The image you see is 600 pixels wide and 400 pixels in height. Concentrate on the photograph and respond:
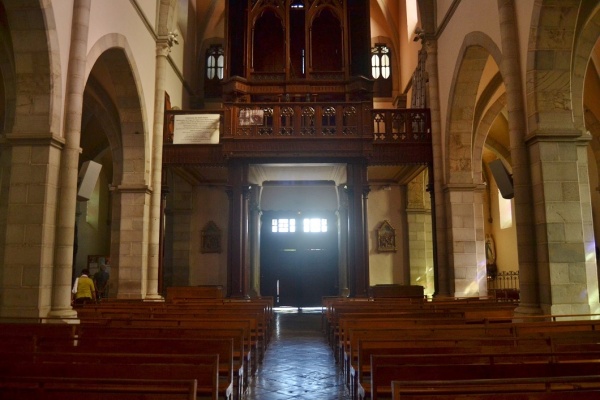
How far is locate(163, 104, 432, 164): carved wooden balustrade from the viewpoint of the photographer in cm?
1335

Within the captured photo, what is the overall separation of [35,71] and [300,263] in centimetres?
1330

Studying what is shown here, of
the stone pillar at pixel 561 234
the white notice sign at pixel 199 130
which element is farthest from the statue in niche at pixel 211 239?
the stone pillar at pixel 561 234

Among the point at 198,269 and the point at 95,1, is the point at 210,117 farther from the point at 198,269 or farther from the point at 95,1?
the point at 198,269

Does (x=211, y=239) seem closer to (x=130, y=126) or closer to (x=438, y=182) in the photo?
(x=130, y=126)

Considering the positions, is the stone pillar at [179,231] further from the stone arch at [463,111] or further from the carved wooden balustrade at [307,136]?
the stone arch at [463,111]

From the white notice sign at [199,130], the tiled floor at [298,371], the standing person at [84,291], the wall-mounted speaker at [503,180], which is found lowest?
the tiled floor at [298,371]

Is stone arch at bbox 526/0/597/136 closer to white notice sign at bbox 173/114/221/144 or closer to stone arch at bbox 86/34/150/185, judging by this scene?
white notice sign at bbox 173/114/221/144

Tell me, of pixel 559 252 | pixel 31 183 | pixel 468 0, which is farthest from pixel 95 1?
pixel 559 252

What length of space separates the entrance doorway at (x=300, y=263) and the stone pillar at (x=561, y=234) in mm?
12294

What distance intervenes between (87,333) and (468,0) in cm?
986

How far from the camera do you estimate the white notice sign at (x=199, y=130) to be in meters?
13.8

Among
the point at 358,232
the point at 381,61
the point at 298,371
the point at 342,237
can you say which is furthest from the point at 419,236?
the point at 298,371

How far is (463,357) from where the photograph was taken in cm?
389

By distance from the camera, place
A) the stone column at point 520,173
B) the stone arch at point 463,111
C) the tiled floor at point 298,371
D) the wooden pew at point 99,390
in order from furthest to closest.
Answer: the stone arch at point 463,111 < the stone column at point 520,173 < the tiled floor at point 298,371 < the wooden pew at point 99,390
